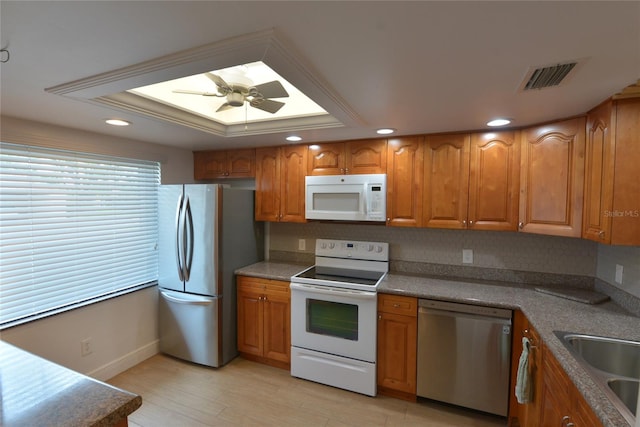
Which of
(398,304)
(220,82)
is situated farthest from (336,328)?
(220,82)

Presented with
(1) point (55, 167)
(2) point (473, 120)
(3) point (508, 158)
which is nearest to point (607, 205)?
(3) point (508, 158)

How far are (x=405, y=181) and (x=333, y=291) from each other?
3.77 ft

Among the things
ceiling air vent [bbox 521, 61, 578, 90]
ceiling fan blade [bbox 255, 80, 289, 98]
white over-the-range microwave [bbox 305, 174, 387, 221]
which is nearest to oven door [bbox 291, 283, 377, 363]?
white over-the-range microwave [bbox 305, 174, 387, 221]

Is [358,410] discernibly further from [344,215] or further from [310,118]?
[310,118]

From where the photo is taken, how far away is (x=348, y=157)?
2898 millimetres

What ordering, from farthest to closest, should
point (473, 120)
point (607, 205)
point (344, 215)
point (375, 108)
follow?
point (344, 215) → point (473, 120) → point (375, 108) → point (607, 205)

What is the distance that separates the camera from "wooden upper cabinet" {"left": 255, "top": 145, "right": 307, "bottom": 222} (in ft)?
10.2

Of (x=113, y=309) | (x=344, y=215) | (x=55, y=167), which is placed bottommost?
(x=113, y=309)

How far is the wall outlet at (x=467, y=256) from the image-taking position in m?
2.80

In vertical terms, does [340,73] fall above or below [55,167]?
above

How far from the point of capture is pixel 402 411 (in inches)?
93.8

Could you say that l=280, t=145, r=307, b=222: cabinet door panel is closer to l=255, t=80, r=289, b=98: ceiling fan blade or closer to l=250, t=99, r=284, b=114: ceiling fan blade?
l=250, t=99, r=284, b=114: ceiling fan blade

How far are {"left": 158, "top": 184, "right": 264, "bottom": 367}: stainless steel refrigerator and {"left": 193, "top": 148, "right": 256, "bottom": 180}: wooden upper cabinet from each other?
14.6 inches

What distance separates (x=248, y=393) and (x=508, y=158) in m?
2.85
